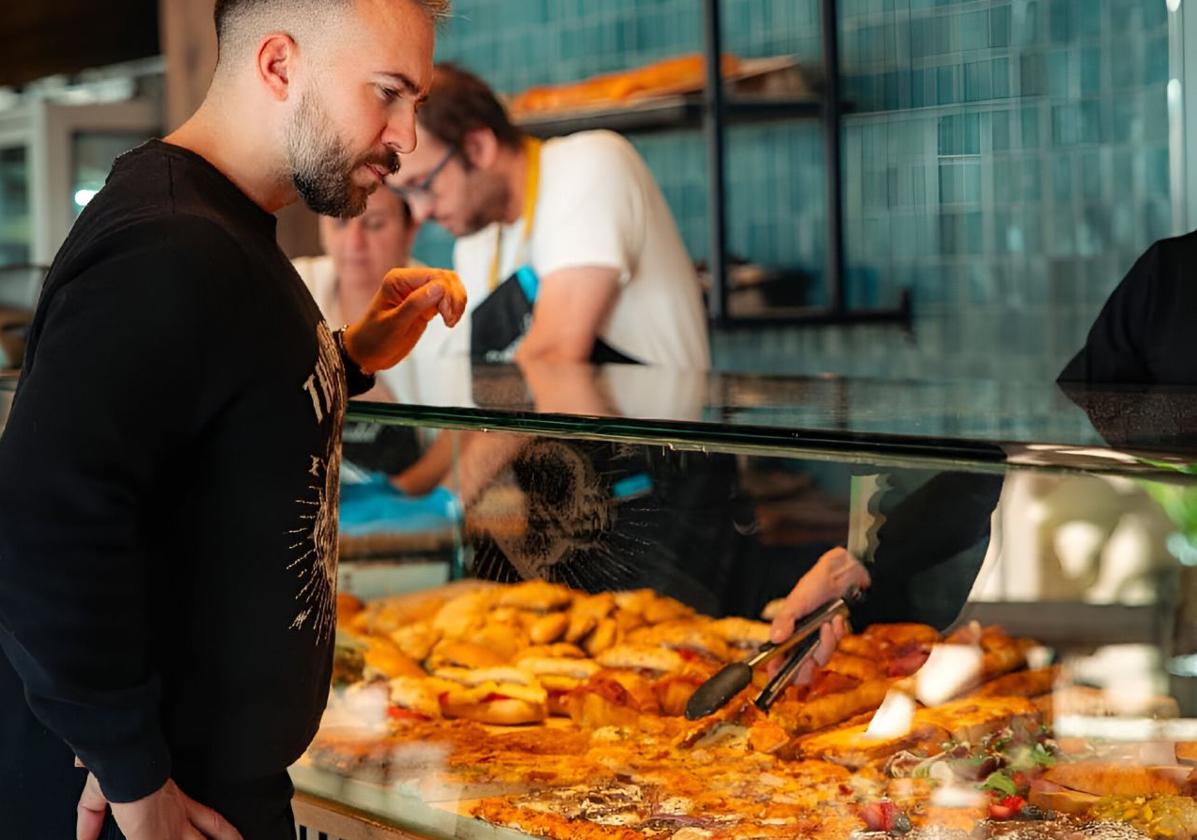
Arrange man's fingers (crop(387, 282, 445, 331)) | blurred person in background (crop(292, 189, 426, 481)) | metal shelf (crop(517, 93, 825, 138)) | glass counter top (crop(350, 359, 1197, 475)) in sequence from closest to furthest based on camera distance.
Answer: glass counter top (crop(350, 359, 1197, 475)), man's fingers (crop(387, 282, 445, 331)), blurred person in background (crop(292, 189, 426, 481)), metal shelf (crop(517, 93, 825, 138))

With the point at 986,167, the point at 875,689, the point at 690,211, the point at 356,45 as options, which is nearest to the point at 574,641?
the point at 875,689

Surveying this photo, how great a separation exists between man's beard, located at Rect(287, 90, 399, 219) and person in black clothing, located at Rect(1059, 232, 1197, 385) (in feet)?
3.21

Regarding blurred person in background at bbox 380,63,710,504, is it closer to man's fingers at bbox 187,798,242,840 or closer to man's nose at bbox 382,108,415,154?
man's nose at bbox 382,108,415,154

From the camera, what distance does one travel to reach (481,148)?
2.61m

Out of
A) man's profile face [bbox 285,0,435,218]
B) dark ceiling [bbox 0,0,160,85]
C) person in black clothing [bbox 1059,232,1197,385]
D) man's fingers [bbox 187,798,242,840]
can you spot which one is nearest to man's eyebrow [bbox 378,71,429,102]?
man's profile face [bbox 285,0,435,218]

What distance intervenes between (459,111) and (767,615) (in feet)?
4.14

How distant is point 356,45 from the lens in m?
1.26

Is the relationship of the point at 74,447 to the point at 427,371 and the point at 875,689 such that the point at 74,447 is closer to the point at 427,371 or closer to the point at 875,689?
the point at 875,689

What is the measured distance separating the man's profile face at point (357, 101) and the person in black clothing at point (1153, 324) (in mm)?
942

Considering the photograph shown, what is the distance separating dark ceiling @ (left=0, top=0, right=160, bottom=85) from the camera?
6.47m

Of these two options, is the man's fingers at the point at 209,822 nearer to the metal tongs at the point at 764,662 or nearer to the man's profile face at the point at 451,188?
the metal tongs at the point at 764,662

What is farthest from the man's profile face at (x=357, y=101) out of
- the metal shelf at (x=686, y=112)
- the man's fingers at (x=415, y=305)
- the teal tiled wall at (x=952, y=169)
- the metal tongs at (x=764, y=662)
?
the metal shelf at (x=686, y=112)

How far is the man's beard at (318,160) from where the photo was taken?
127cm

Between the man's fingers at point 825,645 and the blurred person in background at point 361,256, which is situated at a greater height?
the blurred person in background at point 361,256
